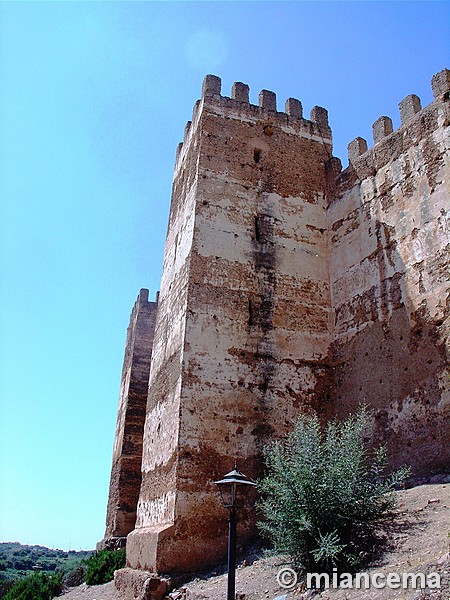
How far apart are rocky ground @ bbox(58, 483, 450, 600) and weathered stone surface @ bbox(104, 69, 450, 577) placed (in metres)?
0.86

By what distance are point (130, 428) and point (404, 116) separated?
11.0 metres

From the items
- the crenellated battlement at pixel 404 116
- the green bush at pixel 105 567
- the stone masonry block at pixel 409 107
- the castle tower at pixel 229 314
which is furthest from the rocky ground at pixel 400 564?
the stone masonry block at pixel 409 107

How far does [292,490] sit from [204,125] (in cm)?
837

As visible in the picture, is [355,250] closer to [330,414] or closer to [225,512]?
[330,414]

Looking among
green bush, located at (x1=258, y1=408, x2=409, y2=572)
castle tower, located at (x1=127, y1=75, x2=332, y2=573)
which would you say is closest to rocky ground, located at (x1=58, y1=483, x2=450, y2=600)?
green bush, located at (x1=258, y1=408, x2=409, y2=572)

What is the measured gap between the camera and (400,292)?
995cm

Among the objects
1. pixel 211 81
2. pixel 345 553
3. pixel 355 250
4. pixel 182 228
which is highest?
pixel 211 81

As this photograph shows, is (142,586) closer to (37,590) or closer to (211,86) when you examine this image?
(37,590)

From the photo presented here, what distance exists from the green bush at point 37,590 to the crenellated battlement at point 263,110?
11154mm

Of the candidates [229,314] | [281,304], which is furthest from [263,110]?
[229,314]

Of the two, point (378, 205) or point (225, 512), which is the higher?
point (378, 205)

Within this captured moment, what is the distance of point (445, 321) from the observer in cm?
883

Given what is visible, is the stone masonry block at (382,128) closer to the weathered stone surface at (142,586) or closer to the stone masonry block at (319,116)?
the stone masonry block at (319,116)

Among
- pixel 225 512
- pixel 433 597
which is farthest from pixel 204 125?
pixel 433 597
